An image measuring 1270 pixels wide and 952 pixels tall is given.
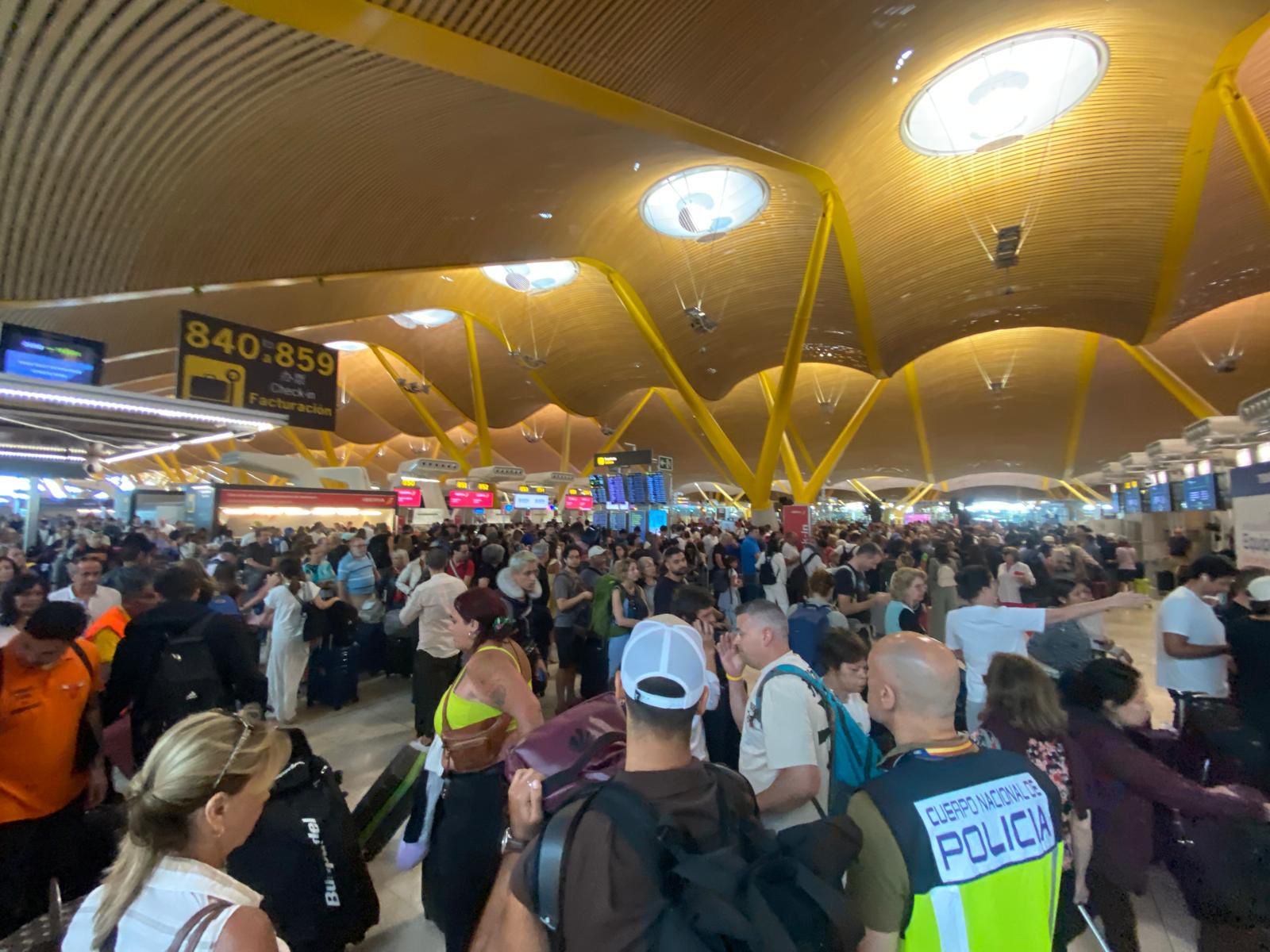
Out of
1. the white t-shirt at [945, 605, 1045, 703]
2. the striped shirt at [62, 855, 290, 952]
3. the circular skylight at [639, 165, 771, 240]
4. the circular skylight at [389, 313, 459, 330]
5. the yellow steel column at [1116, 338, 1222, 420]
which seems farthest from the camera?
the circular skylight at [389, 313, 459, 330]

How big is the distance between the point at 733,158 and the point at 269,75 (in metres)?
9.03

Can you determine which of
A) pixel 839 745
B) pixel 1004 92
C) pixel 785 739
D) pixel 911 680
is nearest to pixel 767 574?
pixel 839 745

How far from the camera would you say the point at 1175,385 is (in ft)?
73.6

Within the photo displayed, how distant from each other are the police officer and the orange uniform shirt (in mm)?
3383

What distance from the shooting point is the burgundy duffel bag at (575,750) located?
1.40m

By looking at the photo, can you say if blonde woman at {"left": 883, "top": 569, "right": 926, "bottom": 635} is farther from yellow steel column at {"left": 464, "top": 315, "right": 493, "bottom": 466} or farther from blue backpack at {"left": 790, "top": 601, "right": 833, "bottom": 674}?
yellow steel column at {"left": 464, "top": 315, "right": 493, "bottom": 466}

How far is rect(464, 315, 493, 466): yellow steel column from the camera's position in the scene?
83.0ft

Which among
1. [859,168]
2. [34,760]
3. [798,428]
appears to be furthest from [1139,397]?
[34,760]

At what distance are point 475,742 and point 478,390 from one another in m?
26.5

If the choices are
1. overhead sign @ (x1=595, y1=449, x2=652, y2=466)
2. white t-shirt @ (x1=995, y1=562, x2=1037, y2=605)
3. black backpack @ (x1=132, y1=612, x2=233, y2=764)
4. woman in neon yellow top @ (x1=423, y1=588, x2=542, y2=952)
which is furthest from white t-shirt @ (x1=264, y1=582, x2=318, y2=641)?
overhead sign @ (x1=595, y1=449, x2=652, y2=466)

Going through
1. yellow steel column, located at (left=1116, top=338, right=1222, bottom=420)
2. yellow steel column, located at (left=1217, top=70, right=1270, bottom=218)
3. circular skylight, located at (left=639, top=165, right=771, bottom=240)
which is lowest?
yellow steel column, located at (left=1116, top=338, right=1222, bottom=420)

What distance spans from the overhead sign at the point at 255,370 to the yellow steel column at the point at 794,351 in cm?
1106

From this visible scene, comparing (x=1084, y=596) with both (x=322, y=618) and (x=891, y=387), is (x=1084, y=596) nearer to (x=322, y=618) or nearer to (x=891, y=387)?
(x=322, y=618)

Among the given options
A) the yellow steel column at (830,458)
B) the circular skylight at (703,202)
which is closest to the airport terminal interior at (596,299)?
the circular skylight at (703,202)
